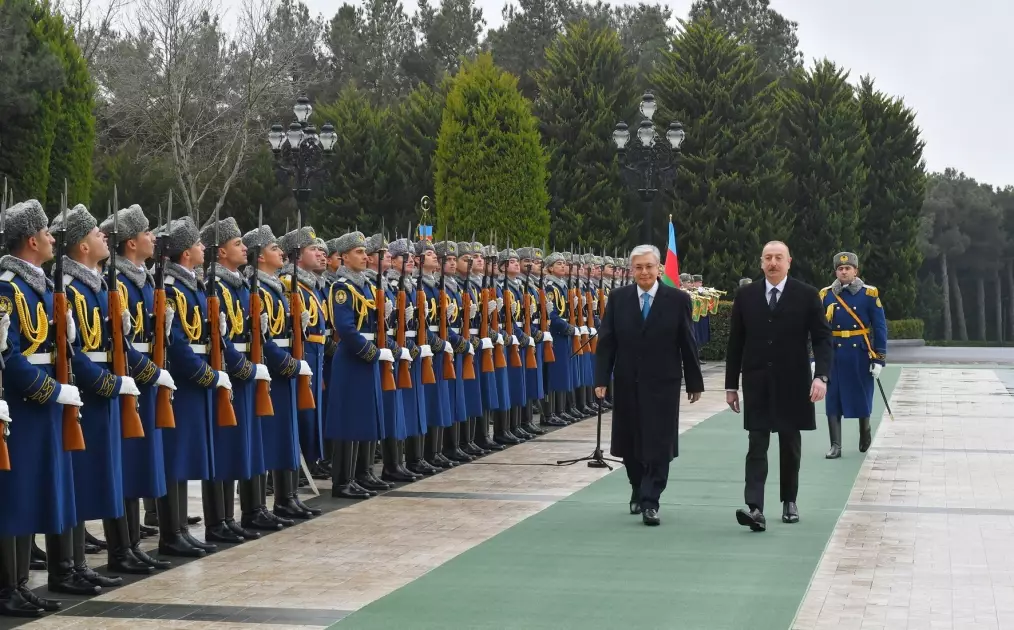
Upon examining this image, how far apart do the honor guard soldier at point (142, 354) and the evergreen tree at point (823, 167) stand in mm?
39229

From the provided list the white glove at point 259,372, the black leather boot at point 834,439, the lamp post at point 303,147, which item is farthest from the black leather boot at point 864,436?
the lamp post at point 303,147

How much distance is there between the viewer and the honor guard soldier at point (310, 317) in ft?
35.4

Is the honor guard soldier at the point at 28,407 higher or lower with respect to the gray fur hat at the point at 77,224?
lower

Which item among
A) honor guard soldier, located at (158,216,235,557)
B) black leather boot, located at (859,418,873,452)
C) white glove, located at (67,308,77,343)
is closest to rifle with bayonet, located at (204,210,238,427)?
honor guard soldier, located at (158,216,235,557)

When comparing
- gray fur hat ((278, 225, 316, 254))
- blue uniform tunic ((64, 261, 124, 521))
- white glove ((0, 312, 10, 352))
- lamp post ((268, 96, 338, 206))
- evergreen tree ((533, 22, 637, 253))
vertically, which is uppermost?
evergreen tree ((533, 22, 637, 253))

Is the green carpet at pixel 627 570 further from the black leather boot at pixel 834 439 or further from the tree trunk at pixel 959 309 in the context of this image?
the tree trunk at pixel 959 309

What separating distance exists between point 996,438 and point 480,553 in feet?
31.1

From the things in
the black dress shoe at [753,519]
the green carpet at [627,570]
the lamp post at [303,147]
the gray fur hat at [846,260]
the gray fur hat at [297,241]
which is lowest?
the green carpet at [627,570]

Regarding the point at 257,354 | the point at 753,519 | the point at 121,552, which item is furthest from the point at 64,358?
the point at 753,519

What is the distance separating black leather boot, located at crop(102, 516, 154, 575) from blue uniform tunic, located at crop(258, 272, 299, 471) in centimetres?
165

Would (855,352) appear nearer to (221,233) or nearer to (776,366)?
(776,366)

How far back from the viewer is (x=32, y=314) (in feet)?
24.1

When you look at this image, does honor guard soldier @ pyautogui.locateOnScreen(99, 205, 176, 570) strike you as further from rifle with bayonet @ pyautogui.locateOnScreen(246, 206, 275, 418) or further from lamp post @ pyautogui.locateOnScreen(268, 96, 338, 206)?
lamp post @ pyautogui.locateOnScreen(268, 96, 338, 206)

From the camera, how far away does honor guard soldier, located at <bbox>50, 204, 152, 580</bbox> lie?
7.79m
